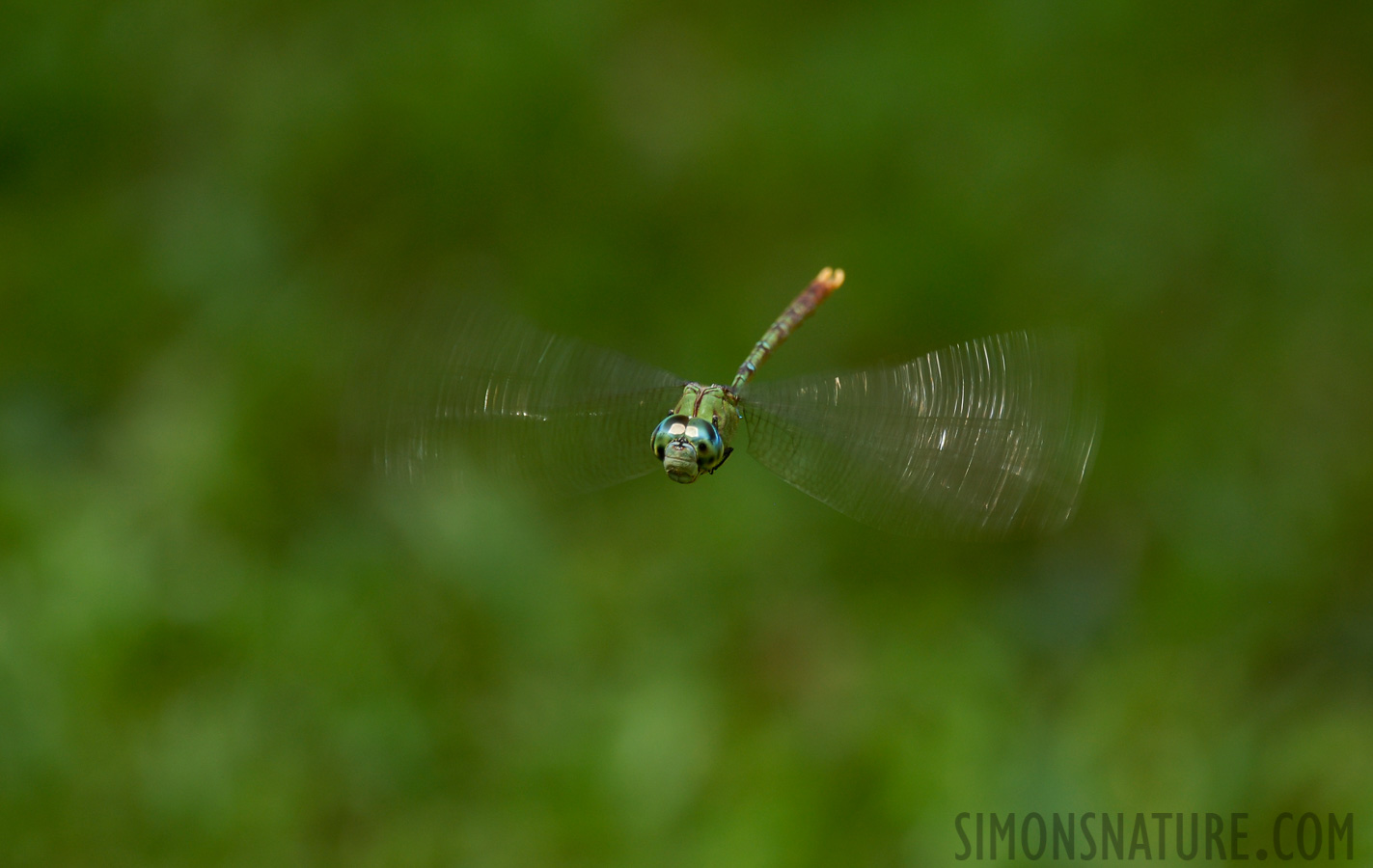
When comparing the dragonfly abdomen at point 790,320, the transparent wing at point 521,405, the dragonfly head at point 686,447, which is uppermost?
the dragonfly abdomen at point 790,320

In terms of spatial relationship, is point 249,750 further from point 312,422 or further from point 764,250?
point 764,250

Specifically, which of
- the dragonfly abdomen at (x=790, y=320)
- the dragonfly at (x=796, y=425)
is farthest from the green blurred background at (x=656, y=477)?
the dragonfly at (x=796, y=425)

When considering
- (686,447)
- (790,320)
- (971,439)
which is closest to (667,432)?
(686,447)

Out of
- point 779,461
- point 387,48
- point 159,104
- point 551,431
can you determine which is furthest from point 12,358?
point 779,461

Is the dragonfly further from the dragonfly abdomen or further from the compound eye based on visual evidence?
the dragonfly abdomen

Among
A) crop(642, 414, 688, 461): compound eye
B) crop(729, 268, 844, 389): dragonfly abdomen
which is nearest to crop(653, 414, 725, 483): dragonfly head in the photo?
crop(642, 414, 688, 461): compound eye

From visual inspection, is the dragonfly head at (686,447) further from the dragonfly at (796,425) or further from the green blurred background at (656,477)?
the green blurred background at (656,477)
